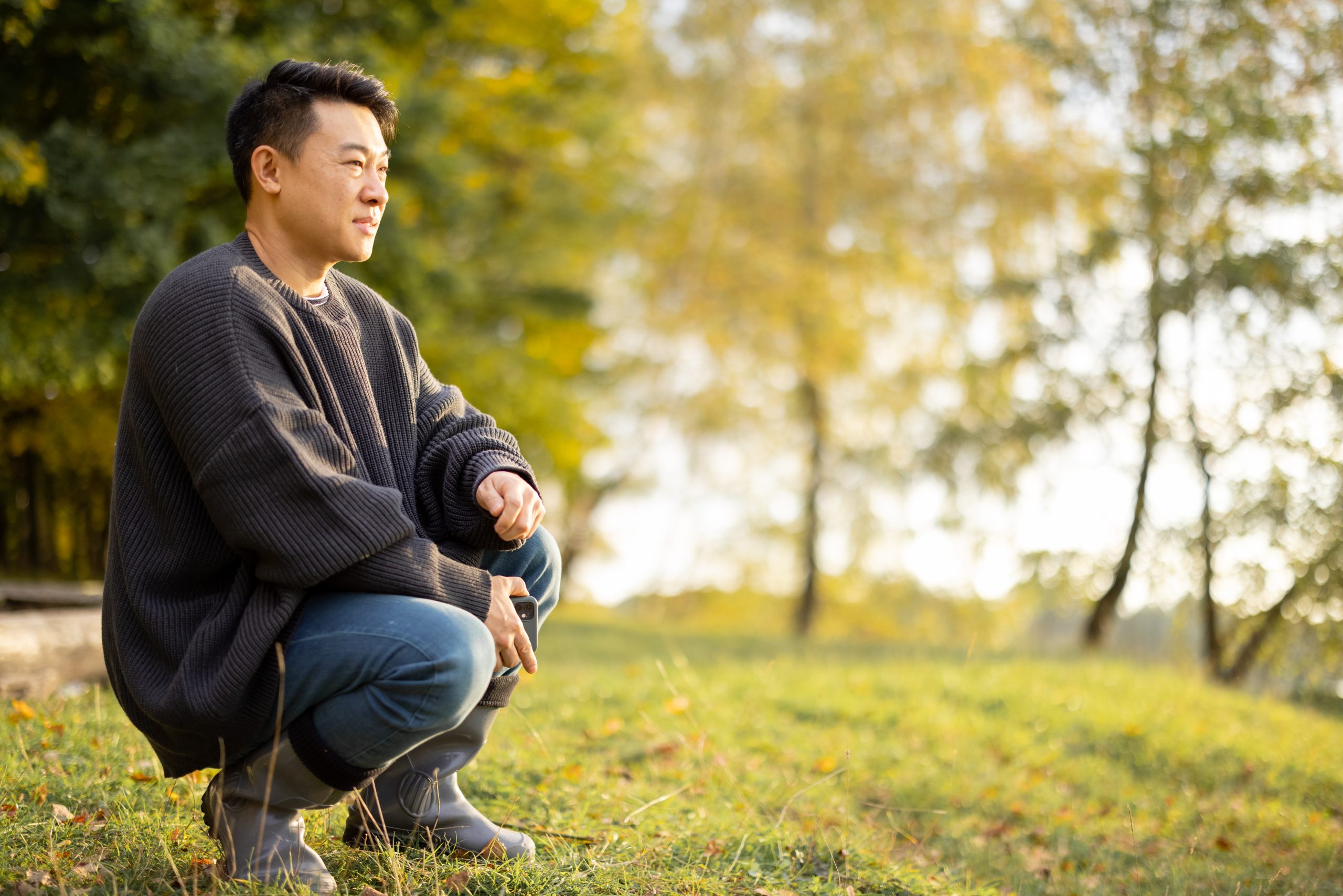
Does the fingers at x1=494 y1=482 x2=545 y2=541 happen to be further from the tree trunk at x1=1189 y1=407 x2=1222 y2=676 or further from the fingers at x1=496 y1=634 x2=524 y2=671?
the tree trunk at x1=1189 y1=407 x2=1222 y2=676

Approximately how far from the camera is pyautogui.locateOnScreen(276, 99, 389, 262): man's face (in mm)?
2137

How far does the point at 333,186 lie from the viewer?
84.4 inches

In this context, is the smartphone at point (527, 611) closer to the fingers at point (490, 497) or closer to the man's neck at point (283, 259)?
the fingers at point (490, 497)

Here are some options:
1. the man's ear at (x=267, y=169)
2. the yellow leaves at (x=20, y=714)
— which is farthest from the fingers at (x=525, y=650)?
the yellow leaves at (x=20, y=714)

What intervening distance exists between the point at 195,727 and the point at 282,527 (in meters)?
0.43

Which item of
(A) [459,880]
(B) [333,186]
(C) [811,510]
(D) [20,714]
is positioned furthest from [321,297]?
(C) [811,510]

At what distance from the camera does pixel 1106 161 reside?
12.1 m

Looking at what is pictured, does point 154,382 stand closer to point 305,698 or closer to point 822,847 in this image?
point 305,698

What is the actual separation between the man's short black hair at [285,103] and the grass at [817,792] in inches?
58.8

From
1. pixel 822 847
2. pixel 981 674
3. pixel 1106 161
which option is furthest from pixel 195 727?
pixel 1106 161

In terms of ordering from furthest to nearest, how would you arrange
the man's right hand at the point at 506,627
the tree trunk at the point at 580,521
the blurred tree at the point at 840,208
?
1. the tree trunk at the point at 580,521
2. the blurred tree at the point at 840,208
3. the man's right hand at the point at 506,627

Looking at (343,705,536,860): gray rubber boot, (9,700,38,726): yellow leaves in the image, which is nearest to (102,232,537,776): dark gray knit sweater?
(343,705,536,860): gray rubber boot

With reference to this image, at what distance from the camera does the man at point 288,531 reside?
6.17 feet

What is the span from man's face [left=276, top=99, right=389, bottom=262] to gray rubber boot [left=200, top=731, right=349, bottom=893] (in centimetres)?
101
